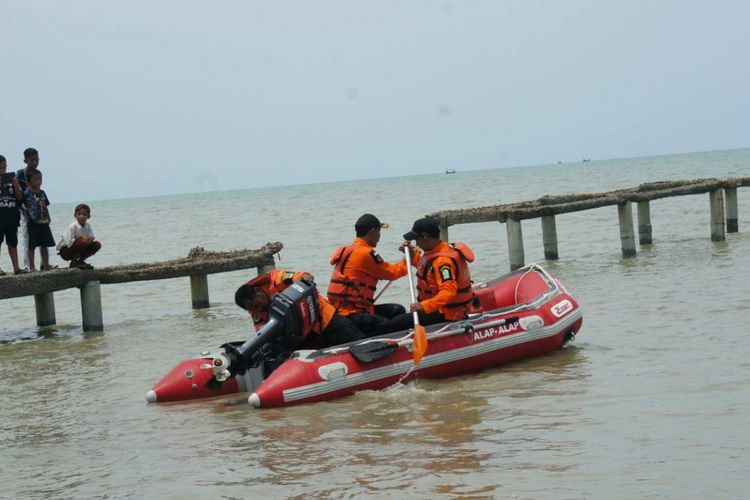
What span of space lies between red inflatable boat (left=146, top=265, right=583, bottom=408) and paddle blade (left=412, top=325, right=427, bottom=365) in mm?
160

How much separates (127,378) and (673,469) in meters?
5.88

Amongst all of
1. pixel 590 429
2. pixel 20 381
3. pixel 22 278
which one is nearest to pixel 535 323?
pixel 590 429

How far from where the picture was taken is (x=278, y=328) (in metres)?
8.02

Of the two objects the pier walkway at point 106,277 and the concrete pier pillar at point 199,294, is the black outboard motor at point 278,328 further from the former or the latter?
the concrete pier pillar at point 199,294

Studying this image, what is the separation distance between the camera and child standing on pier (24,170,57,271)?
12312mm

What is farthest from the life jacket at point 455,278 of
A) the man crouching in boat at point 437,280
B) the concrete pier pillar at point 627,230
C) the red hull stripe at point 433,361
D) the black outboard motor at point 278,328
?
the concrete pier pillar at point 627,230

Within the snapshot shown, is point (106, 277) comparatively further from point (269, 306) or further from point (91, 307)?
point (269, 306)

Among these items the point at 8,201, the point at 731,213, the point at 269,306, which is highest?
the point at 8,201

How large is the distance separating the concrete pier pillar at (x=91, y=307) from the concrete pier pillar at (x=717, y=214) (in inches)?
423

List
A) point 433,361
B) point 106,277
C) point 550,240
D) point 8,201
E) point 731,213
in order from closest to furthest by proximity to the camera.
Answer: point 433,361
point 8,201
point 106,277
point 550,240
point 731,213

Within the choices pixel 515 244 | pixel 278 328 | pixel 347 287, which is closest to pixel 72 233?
pixel 347 287

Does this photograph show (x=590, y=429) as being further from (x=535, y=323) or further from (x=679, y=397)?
(x=535, y=323)

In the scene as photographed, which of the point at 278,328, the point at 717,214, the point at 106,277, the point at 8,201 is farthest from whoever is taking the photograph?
the point at 717,214

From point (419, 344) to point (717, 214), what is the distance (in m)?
11.8
